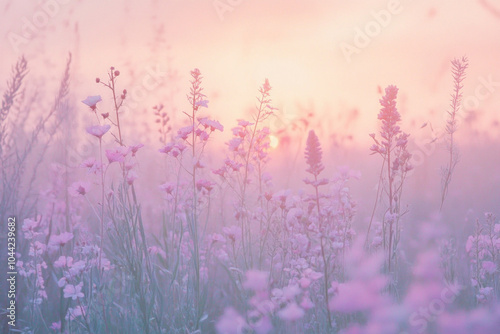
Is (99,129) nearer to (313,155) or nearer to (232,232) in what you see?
(232,232)

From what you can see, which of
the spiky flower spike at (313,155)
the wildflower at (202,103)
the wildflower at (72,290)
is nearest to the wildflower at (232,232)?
the wildflower at (202,103)

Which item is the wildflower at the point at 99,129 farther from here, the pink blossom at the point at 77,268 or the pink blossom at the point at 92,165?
the pink blossom at the point at 77,268

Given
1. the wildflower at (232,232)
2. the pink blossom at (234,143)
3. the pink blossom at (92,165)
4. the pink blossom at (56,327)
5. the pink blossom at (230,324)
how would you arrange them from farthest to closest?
the pink blossom at (234,143)
the wildflower at (232,232)
the pink blossom at (56,327)
the pink blossom at (92,165)
the pink blossom at (230,324)

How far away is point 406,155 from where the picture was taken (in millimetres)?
2830

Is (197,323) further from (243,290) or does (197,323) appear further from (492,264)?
(492,264)

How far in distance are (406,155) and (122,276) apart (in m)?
1.79

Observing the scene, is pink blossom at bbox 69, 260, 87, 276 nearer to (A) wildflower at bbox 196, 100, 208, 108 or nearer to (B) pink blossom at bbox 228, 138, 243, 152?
(A) wildflower at bbox 196, 100, 208, 108

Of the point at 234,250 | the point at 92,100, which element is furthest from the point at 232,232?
the point at 92,100

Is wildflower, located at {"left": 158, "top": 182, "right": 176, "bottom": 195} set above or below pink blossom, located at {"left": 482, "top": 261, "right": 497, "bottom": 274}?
above

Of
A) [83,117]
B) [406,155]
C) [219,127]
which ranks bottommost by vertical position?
[406,155]

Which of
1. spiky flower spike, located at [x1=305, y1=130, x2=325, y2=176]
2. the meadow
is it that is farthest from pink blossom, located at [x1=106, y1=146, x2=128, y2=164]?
spiky flower spike, located at [x1=305, y1=130, x2=325, y2=176]

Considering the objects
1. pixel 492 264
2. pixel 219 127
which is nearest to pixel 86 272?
pixel 219 127

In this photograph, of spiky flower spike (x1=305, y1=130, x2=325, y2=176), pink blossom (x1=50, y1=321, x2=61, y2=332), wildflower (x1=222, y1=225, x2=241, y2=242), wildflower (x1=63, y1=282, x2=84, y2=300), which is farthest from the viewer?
wildflower (x1=222, y1=225, x2=241, y2=242)

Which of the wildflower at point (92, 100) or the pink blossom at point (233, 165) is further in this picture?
the pink blossom at point (233, 165)
